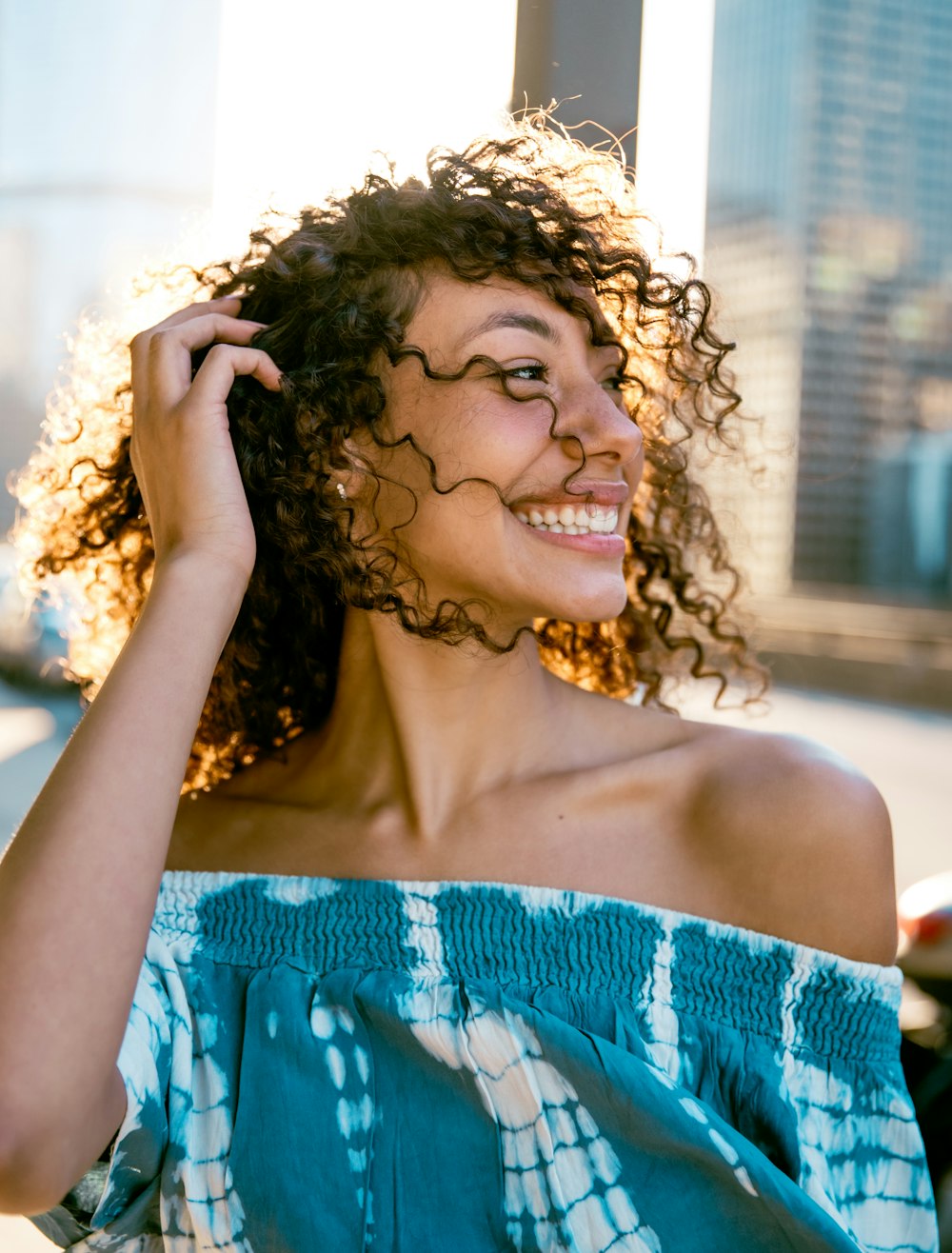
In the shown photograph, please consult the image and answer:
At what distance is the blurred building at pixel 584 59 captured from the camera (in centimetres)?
131

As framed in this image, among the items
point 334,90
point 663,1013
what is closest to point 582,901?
point 663,1013

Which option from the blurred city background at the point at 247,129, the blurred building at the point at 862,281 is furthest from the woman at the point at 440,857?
the blurred building at the point at 862,281

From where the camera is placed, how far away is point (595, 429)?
125cm

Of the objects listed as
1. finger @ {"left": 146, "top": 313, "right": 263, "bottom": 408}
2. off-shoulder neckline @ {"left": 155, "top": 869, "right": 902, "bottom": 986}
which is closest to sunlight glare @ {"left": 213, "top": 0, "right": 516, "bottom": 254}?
finger @ {"left": 146, "top": 313, "right": 263, "bottom": 408}

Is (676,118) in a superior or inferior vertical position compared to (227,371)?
superior

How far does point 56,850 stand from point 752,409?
116 cm

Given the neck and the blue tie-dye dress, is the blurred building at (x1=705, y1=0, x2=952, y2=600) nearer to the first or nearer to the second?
the neck

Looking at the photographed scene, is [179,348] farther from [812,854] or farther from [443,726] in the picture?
[812,854]

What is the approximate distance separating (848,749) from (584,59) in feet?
25.9

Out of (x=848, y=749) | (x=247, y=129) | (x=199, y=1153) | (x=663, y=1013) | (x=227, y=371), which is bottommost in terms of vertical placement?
(x=848, y=749)

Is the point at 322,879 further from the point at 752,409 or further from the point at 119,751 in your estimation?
the point at 752,409

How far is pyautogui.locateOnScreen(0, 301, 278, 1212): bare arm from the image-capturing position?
0.89 meters

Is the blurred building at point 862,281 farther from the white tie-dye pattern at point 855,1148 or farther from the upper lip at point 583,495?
the white tie-dye pattern at point 855,1148

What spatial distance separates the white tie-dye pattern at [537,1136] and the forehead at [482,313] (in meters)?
0.70
